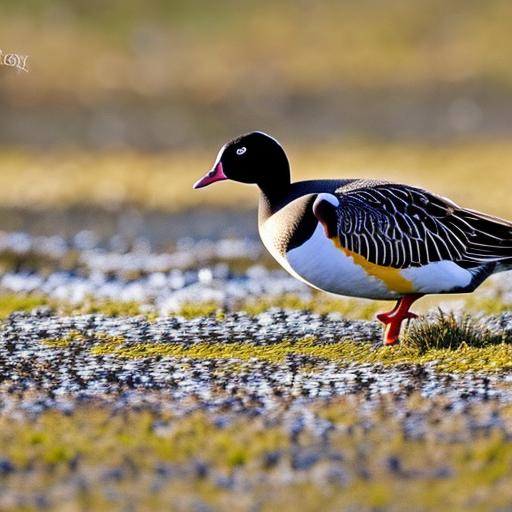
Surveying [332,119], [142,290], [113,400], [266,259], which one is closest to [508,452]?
[113,400]

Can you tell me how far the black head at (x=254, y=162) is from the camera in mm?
10219

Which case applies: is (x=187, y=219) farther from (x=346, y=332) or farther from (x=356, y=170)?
(x=346, y=332)

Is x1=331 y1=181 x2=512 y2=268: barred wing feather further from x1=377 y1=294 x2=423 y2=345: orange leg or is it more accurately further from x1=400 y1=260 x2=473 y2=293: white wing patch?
x1=377 y1=294 x2=423 y2=345: orange leg

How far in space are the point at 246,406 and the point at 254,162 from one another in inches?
108

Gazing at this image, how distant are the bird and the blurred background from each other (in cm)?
1003

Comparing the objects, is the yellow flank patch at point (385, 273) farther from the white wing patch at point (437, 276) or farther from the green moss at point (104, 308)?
the green moss at point (104, 308)

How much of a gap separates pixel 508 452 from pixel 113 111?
1332 inches

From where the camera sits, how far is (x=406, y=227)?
9844mm

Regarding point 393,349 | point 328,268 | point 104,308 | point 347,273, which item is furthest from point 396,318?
point 104,308

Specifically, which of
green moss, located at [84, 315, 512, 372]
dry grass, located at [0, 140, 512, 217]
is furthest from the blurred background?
green moss, located at [84, 315, 512, 372]

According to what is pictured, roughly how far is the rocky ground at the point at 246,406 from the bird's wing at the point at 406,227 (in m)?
0.71

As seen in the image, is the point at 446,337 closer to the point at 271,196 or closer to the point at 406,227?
the point at 406,227

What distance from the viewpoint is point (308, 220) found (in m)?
9.64

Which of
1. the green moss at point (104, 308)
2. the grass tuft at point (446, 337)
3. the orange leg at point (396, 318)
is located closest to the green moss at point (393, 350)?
the grass tuft at point (446, 337)
